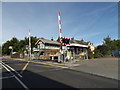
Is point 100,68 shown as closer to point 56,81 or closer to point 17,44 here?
point 56,81

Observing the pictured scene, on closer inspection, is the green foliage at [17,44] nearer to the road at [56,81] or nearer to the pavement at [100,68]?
the pavement at [100,68]

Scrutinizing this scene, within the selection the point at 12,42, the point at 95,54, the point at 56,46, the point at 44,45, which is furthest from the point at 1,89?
the point at 12,42

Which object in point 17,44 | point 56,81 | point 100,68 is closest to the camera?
point 56,81

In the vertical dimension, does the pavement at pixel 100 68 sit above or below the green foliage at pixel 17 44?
below

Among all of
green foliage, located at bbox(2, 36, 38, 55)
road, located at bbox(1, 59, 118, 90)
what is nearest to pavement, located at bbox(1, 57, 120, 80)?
road, located at bbox(1, 59, 118, 90)

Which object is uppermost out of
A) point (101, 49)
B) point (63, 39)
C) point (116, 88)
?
point (63, 39)

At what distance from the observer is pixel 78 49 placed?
27844 millimetres

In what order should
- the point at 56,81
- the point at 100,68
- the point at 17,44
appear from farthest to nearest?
the point at 17,44 → the point at 100,68 → the point at 56,81

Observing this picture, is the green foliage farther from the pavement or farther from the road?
the road

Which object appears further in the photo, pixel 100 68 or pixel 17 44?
pixel 17 44

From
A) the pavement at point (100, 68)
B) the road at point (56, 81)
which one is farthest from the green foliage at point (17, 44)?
the road at point (56, 81)

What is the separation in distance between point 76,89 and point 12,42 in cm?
6772

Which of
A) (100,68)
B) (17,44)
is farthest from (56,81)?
(17,44)

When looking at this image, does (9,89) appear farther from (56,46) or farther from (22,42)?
(22,42)
